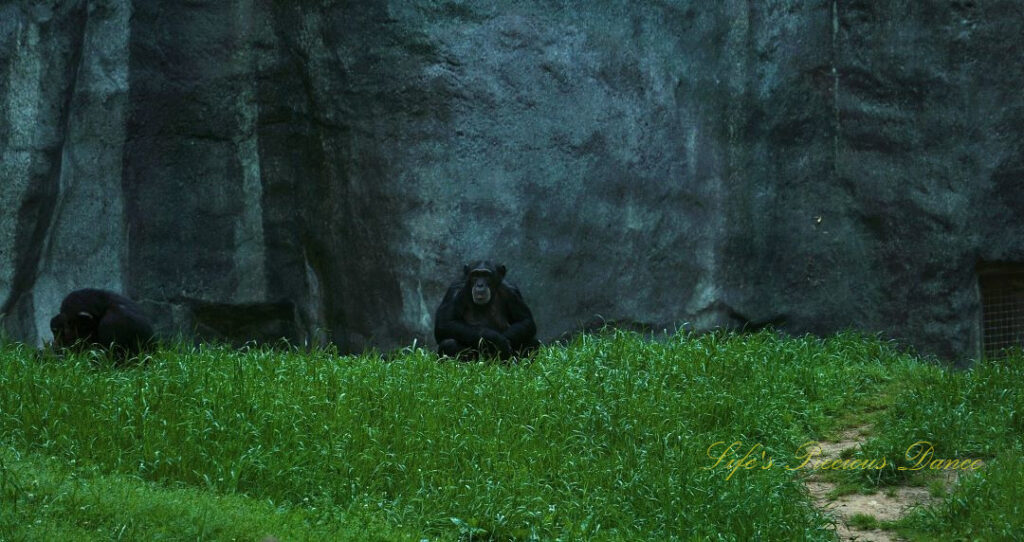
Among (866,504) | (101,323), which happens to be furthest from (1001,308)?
(101,323)

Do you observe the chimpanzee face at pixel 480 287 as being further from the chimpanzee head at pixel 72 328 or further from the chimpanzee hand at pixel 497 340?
the chimpanzee head at pixel 72 328

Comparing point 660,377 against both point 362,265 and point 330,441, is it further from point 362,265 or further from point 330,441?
point 362,265

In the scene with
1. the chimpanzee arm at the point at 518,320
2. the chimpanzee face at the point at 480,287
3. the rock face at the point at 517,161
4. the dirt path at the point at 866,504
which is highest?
the rock face at the point at 517,161

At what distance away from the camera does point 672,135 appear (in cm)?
1127

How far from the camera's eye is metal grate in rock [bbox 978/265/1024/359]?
35.9ft

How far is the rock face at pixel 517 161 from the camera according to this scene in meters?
10.8

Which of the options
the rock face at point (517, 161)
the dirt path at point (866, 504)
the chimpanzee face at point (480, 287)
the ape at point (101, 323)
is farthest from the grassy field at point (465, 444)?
the rock face at point (517, 161)

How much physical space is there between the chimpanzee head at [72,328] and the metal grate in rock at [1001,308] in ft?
24.1

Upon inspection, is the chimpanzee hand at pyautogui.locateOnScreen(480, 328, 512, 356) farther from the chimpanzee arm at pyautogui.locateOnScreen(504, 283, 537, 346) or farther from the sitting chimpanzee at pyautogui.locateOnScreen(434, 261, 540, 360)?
the chimpanzee arm at pyautogui.locateOnScreen(504, 283, 537, 346)

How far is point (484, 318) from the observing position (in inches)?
406

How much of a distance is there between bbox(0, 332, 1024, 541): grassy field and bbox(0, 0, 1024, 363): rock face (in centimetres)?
210

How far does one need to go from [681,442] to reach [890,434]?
1320 millimetres

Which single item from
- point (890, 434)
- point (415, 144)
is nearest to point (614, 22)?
point (415, 144)

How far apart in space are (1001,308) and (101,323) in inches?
293
